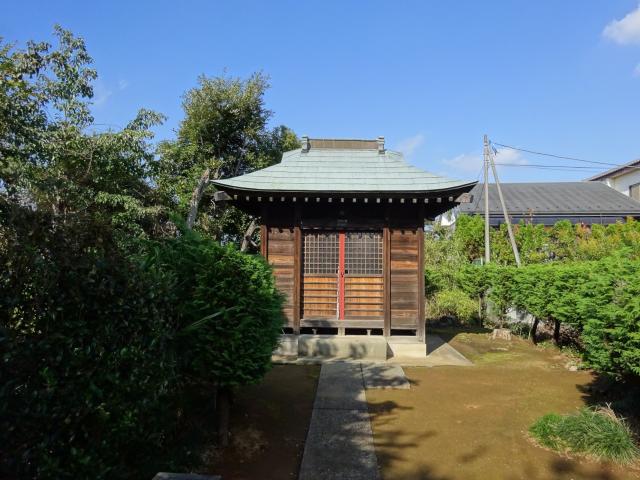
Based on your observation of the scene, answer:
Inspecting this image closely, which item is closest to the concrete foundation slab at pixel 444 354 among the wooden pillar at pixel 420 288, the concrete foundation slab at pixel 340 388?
the wooden pillar at pixel 420 288

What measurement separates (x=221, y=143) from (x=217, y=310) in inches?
585

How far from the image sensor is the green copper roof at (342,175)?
937 cm

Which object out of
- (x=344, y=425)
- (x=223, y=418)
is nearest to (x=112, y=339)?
(x=223, y=418)

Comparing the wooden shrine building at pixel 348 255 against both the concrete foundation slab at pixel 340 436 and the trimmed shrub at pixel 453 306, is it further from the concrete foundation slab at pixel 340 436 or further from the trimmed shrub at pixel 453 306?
the trimmed shrub at pixel 453 306

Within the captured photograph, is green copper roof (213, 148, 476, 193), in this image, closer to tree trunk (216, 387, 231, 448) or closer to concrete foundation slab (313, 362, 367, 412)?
concrete foundation slab (313, 362, 367, 412)

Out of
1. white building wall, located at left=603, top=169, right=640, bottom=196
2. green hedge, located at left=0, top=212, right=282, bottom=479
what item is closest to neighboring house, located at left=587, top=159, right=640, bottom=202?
white building wall, located at left=603, top=169, right=640, bottom=196

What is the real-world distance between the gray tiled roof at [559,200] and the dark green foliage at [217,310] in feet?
70.5

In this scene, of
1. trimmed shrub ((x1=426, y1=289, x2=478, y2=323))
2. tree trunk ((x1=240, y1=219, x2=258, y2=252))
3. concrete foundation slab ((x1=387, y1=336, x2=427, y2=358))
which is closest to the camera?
concrete foundation slab ((x1=387, y1=336, x2=427, y2=358))

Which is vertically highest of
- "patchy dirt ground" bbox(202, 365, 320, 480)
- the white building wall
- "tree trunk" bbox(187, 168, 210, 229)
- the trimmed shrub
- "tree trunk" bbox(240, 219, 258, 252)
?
the white building wall

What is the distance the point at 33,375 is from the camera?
265 centimetres

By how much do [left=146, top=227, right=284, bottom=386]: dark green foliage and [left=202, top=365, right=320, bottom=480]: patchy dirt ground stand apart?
843mm

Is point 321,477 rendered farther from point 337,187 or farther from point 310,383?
point 337,187

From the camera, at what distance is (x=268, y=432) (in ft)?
17.7

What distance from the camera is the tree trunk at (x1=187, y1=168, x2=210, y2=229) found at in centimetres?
1597
